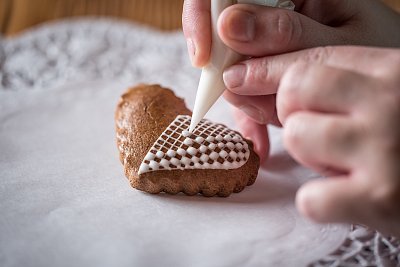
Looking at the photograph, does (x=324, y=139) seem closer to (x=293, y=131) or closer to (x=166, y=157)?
(x=293, y=131)

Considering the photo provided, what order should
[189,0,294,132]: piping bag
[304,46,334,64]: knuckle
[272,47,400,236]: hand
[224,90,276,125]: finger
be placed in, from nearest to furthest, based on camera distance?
1. [272,47,400,236]: hand
2. [304,46,334,64]: knuckle
3. [189,0,294,132]: piping bag
4. [224,90,276,125]: finger

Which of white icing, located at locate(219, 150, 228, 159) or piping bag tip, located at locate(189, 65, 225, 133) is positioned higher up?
piping bag tip, located at locate(189, 65, 225, 133)

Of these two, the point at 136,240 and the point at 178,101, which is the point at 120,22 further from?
the point at 136,240

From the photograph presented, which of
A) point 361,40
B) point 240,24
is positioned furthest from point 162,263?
point 361,40

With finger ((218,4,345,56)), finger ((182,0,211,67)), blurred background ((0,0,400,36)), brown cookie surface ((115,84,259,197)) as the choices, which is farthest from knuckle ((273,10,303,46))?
blurred background ((0,0,400,36))

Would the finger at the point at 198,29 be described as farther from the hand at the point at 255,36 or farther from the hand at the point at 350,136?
the hand at the point at 350,136

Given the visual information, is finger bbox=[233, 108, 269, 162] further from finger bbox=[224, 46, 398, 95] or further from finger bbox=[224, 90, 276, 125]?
finger bbox=[224, 46, 398, 95]

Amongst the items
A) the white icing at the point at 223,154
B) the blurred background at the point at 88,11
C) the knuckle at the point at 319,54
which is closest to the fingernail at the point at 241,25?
the knuckle at the point at 319,54
